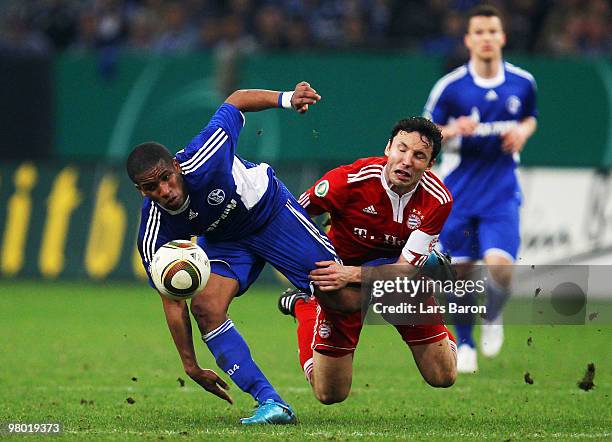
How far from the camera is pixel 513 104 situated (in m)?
10.4

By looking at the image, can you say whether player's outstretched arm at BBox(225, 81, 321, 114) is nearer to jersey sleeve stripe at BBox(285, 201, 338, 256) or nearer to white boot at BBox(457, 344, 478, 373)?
jersey sleeve stripe at BBox(285, 201, 338, 256)

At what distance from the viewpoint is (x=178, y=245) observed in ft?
22.5

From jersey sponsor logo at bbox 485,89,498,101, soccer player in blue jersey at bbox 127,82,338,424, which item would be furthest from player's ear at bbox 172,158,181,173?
jersey sponsor logo at bbox 485,89,498,101

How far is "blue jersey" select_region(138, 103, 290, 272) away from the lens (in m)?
7.00

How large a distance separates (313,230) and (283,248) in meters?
0.22

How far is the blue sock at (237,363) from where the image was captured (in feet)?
23.2

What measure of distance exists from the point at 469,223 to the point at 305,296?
2732mm

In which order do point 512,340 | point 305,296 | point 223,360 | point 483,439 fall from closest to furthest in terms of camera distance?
point 483,439
point 223,360
point 305,296
point 512,340

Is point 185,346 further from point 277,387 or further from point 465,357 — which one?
point 465,357

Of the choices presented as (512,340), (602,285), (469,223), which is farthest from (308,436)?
(512,340)

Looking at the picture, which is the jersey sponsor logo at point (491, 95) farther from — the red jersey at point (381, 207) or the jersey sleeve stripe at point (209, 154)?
the jersey sleeve stripe at point (209, 154)

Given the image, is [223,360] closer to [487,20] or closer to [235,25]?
[487,20]

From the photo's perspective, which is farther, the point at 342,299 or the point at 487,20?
the point at 487,20

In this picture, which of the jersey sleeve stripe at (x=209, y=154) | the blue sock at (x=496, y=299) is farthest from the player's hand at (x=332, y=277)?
the blue sock at (x=496, y=299)
